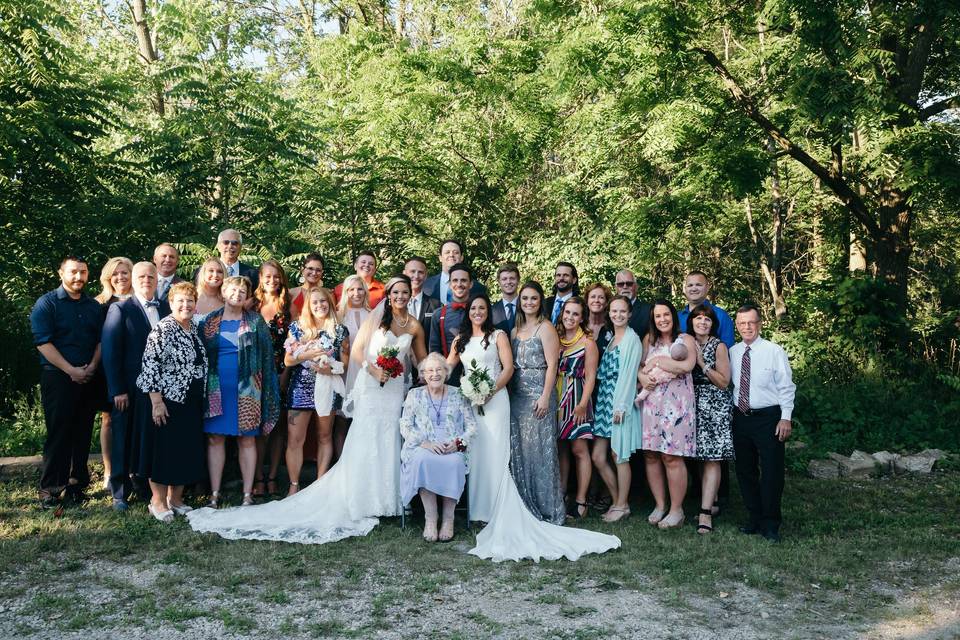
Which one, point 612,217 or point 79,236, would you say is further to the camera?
point 612,217

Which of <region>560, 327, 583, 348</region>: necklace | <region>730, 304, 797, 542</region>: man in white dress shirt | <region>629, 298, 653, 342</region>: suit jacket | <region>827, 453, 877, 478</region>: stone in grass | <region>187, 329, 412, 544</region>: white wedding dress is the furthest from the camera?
<region>827, 453, 877, 478</region>: stone in grass

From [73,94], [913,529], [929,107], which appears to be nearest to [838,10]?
[929,107]

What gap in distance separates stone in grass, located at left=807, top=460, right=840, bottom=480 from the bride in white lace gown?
4758 mm

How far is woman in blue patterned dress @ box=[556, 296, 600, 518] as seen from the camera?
6891mm

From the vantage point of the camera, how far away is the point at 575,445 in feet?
22.9

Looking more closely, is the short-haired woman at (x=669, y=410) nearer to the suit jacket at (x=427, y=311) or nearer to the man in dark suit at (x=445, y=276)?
the suit jacket at (x=427, y=311)

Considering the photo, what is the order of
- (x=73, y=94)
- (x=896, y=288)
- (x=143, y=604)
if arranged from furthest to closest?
1. (x=896, y=288)
2. (x=73, y=94)
3. (x=143, y=604)

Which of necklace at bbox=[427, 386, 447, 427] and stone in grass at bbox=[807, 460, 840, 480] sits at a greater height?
necklace at bbox=[427, 386, 447, 427]

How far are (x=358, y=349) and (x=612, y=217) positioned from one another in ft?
20.8

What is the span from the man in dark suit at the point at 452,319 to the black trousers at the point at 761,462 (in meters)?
2.40

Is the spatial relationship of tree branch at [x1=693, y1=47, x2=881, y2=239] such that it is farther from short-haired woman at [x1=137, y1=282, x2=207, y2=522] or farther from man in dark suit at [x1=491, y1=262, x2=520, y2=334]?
short-haired woman at [x1=137, y1=282, x2=207, y2=522]

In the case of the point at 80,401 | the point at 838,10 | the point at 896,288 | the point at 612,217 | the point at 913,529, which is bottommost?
the point at 913,529

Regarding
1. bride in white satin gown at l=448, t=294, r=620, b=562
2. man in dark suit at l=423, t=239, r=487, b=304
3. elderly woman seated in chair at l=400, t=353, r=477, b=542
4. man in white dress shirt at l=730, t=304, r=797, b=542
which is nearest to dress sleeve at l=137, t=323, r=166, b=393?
elderly woman seated in chair at l=400, t=353, r=477, b=542

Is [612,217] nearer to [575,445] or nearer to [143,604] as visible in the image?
[575,445]
